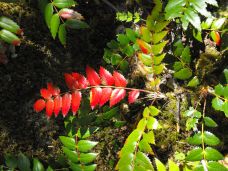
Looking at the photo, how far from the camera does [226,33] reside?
2.25 meters

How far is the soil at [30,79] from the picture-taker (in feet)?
7.59

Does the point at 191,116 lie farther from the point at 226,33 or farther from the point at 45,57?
the point at 45,57

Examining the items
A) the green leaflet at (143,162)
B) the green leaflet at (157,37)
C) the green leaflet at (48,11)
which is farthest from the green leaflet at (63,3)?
the green leaflet at (143,162)

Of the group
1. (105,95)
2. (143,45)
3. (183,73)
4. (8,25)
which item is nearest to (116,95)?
(105,95)

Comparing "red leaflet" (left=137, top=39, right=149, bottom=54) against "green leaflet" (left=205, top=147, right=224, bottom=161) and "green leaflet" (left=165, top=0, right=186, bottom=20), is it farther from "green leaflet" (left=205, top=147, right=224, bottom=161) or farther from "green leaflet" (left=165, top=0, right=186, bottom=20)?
"green leaflet" (left=205, top=147, right=224, bottom=161)

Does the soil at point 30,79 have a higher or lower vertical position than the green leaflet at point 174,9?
lower

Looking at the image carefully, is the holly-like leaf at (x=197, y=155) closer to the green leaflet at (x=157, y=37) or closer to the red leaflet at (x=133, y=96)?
the red leaflet at (x=133, y=96)

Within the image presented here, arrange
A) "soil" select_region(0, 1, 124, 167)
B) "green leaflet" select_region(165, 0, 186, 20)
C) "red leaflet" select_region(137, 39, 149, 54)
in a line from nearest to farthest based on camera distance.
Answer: "green leaflet" select_region(165, 0, 186, 20)
"red leaflet" select_region(137, 39, 149, 54)
"soil" select_region(0, 1, 124, 167)

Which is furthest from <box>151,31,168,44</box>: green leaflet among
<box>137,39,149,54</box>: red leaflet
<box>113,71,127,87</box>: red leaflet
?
<box>113,71,127,87</box>: red leaflet

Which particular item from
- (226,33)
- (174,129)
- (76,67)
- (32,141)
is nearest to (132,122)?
(174,129)

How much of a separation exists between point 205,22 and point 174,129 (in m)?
0.85

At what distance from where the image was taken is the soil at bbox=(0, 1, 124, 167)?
231cm

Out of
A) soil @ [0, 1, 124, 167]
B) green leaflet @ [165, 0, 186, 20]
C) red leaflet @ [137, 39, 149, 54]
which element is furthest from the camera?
soil @ [0, 1, 124, 167]

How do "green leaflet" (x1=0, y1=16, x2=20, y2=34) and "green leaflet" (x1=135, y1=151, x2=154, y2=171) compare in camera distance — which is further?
"green leaflet" (x1=135, y1=151, x2=154, y2=171)
